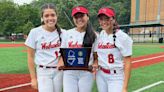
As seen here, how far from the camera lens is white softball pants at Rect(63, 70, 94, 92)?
4.09 m

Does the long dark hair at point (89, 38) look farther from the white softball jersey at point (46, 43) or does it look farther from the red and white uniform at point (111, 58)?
the white softball jersey at point (46, 43)

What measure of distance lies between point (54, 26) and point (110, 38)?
75 centimetres

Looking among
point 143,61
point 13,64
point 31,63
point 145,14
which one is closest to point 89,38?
point 31,63

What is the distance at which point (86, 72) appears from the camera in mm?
4086

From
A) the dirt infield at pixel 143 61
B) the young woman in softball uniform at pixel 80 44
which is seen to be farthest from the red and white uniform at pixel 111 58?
the dirt infield at pixel 143 61

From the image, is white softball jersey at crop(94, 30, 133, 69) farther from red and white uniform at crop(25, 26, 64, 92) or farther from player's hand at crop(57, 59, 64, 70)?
red and white uniform at crop(25, 26, 64, 92)

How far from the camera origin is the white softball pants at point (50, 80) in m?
4.20

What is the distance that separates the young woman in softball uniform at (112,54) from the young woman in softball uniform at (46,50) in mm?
544

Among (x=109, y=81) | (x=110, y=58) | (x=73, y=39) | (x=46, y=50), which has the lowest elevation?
(x=109, y=81)

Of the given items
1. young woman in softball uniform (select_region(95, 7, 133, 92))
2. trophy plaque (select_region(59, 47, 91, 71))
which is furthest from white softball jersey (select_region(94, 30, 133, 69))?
trophy plaque (select_region(59, 47, 91, 71))

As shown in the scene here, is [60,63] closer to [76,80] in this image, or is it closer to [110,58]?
[76,80]

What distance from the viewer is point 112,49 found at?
13.3ft

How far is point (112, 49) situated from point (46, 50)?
2.84 ft

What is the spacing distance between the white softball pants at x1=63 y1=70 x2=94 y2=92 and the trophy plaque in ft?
0.32
